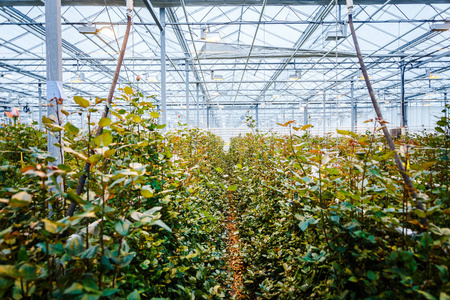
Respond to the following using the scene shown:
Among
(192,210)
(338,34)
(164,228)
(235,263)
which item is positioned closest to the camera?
(164,228)

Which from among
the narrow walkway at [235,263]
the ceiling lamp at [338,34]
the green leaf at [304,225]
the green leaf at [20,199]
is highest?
the ceiling lamp at [338,34]

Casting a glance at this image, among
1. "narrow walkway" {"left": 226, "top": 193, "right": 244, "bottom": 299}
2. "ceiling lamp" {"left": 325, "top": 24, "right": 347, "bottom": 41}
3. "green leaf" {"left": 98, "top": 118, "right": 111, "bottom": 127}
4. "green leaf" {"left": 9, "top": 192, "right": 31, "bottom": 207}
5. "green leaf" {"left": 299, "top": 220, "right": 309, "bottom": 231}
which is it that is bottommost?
"narrow walkway" {"left": 226, "top": 193, "right": 244, "bottom": 299}

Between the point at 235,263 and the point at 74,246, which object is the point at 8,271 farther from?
the point at 235,263

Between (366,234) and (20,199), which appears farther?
(366,234)

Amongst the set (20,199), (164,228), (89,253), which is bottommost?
(164,228)

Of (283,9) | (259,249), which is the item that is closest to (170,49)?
(283,9)

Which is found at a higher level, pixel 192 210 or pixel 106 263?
pixel 106 263

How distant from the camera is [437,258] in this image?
0.86 metres

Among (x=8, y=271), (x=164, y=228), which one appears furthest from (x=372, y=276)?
(x=8, y=271)

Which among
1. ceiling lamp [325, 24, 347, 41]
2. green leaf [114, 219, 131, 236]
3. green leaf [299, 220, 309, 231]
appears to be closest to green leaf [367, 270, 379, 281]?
green leaf [299, 220, 309, 231]

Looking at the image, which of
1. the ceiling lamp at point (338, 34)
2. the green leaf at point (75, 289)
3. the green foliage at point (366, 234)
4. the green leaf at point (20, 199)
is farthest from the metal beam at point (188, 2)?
the green leaf at point (75, 289)

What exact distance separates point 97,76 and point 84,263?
16550 mm

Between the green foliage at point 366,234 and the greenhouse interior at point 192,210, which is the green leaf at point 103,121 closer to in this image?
the greenhouse interior at point 192,210

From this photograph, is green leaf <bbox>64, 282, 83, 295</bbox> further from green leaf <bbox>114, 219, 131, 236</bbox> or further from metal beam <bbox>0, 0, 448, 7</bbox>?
metal beam <bbox>0, 0, 448, 7</bbox>
